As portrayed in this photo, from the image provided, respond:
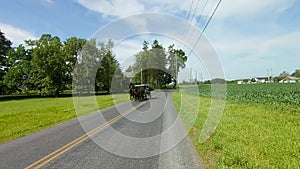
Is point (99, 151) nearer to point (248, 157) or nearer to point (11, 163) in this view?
point (11, 163)

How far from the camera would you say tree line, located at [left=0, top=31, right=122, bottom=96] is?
57.3 metres

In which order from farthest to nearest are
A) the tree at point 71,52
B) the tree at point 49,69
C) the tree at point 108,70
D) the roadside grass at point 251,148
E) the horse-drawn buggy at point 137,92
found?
the tree at point 108,70 < the tree at point 71,52 < the tree at point 49,69 < the horse-drawn buggy at point 137,92 < the roadside grass at point 251,148

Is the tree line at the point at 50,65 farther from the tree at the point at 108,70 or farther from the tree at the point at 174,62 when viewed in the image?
the tree at the point at 174,62

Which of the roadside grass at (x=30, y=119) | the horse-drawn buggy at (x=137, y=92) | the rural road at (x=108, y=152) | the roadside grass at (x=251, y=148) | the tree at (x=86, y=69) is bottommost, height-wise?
the roadside grass at (x=30, y=119)

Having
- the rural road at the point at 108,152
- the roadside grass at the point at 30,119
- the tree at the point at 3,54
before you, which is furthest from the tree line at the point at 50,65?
the rural road at the point at 108,152

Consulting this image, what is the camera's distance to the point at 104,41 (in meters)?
64.1

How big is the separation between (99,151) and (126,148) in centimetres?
79

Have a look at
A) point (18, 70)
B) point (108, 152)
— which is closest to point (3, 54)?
point (18, 70)

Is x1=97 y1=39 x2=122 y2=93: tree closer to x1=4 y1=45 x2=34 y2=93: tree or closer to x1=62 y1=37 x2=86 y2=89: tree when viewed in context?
x1=62 y1=37 x2=86 y2=89: tree

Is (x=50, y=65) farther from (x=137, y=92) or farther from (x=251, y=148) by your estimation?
(x=251, y=148)

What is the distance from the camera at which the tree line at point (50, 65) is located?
5728 centimetres

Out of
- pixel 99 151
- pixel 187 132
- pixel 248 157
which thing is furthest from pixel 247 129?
pixel 99 151

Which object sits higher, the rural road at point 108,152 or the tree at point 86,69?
the tree at point 86,69

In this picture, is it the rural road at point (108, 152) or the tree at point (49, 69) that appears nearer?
the rural road at point (108, 152)
